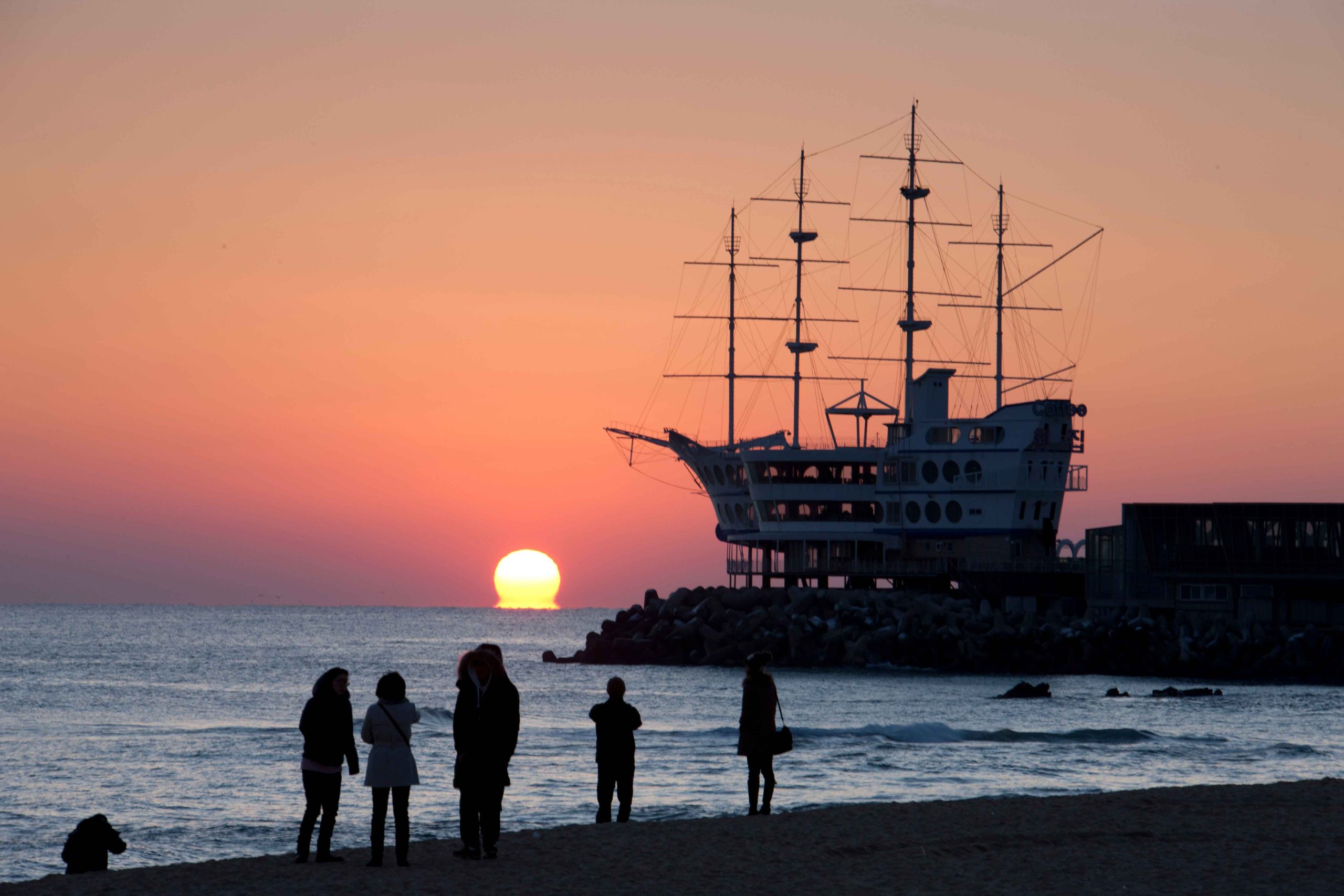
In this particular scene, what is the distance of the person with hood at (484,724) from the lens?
47.7ft

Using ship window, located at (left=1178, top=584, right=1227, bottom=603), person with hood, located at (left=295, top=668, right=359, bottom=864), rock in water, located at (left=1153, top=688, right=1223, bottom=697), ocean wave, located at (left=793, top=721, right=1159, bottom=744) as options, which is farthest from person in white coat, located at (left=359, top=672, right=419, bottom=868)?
ship window, located at (left=1178, top=584, right=1227, bottom=603)

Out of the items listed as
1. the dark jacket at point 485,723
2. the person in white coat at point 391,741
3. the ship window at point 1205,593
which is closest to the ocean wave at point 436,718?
the dark jacket at point 485,723

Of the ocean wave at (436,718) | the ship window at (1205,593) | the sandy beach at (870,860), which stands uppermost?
the ship window at (1205,593)

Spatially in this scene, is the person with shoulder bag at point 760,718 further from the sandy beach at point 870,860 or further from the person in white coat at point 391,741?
the person in white coat at point 391,741

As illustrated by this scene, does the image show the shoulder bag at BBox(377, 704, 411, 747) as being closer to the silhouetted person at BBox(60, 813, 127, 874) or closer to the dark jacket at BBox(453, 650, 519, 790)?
the dark jacket at BBox(453, 650, 519, 790)

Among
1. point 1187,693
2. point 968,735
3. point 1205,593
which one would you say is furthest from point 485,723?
point 1205,593

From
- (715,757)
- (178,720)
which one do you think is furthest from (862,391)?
(715,757)

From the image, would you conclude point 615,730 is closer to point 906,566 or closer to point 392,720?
point 392,720

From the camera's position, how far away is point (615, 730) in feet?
57.0

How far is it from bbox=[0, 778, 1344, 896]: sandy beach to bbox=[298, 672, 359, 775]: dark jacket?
1140 mm

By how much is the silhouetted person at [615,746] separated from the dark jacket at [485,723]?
2174 millimetres

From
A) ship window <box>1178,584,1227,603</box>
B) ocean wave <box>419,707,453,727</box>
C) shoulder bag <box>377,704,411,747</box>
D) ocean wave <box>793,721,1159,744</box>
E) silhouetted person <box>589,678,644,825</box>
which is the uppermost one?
ship window <box>1178,584,1227,603</box>

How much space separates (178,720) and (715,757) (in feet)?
71.1

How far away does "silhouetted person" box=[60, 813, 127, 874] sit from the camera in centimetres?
1866
